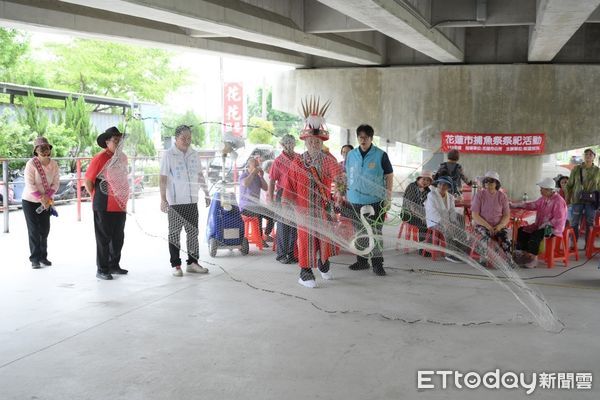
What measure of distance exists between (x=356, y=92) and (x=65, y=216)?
799 cm

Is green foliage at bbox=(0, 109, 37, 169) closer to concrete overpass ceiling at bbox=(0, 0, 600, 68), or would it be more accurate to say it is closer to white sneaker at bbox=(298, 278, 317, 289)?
concrete overpass ceiling at bbox=(0, 0, 600, 68)

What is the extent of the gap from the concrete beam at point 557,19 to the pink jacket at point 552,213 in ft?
7.58

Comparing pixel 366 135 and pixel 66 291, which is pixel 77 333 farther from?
pixel 366 135

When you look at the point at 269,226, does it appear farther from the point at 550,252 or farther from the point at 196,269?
the point at 550,252

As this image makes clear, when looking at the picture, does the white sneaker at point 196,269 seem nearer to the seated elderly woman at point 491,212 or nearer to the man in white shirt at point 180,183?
the man in white shirt at point 180,183

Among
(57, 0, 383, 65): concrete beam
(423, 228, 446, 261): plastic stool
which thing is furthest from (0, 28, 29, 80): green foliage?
(423, 228, 446, 261): plastic stool

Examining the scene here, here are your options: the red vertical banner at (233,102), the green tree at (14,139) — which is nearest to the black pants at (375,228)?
the green tree at (14,139)

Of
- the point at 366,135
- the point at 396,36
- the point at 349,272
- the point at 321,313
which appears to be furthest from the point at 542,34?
the point at 321,313

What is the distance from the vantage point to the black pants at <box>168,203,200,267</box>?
281 inches

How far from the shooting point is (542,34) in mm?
10086

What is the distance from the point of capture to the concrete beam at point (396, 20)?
7.89m

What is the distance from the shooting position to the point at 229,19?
30.6ft

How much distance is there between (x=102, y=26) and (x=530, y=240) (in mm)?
7196

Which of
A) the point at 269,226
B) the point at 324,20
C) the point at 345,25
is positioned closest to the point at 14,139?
the point at 324,20
